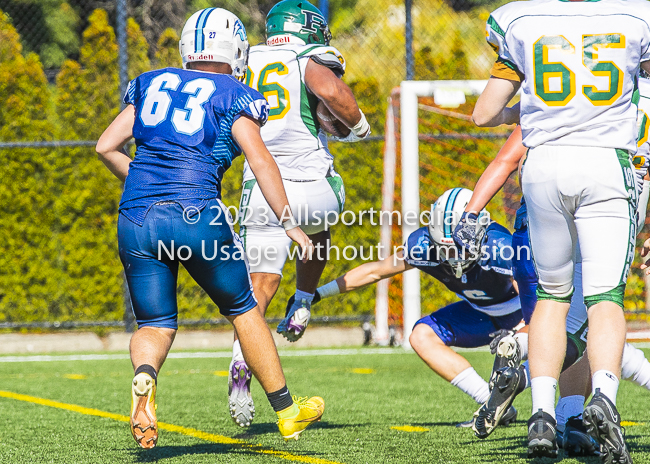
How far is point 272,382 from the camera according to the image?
11.0 feet

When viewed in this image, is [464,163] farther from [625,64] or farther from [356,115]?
[625,64]

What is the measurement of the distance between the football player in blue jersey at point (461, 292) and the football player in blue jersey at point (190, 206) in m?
1.08

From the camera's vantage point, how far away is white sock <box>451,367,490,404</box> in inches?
162

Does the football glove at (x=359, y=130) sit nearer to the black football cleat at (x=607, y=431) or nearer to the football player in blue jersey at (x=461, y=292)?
the football player in blue jersey at (x=461, y=292)

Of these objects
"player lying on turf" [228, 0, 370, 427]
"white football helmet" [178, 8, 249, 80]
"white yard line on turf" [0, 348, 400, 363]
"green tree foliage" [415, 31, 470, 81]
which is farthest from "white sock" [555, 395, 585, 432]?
"green tree foliage" [415, 31, 470, 81]

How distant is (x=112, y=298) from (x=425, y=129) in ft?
12.0

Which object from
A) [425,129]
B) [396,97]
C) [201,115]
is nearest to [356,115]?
[201,115]

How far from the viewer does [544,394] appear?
2941 mm

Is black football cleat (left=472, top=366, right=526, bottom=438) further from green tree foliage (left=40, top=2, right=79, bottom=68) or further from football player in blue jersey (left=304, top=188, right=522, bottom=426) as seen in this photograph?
green tree foliage (left=40, top=2, right=79, bottom=68)

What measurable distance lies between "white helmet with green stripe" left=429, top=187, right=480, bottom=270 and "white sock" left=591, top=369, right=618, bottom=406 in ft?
4.94

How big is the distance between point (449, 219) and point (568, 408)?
44.4 inches

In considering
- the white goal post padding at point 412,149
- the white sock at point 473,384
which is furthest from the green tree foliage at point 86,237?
the white sock at point 473,384

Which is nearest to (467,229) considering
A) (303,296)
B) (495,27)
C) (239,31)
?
(495,27)

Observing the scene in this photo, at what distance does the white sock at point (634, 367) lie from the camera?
139 inches
